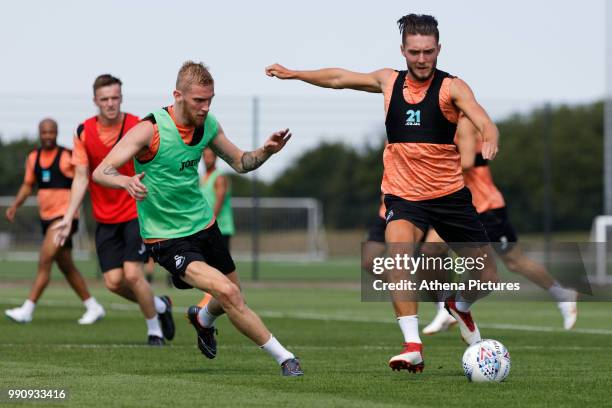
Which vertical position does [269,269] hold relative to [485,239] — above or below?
below

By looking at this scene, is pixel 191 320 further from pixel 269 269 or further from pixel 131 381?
pixel 269 269

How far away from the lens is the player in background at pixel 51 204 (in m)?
15.5

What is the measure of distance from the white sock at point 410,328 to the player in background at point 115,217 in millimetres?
3364

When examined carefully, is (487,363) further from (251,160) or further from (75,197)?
(75,197)

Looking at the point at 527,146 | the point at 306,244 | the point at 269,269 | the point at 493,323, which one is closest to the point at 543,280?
the point at 493,323

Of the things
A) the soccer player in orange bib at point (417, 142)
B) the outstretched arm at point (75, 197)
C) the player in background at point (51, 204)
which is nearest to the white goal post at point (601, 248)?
the player in background at point (51, 204)

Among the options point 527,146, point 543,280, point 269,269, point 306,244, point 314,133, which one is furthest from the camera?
point 306,244

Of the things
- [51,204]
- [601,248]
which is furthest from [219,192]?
[601,248]

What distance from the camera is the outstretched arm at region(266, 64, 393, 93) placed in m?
9.70

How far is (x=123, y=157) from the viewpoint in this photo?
29.1 ft

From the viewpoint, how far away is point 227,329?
14.4 meters

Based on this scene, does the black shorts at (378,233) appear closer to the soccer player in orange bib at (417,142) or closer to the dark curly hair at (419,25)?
the soccer player in orange bib at (417,142)

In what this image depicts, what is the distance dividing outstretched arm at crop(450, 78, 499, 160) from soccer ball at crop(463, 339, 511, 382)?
1.28m

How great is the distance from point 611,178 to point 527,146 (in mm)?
2381
